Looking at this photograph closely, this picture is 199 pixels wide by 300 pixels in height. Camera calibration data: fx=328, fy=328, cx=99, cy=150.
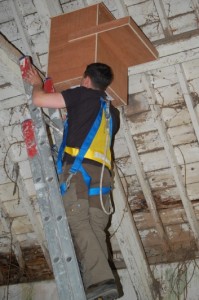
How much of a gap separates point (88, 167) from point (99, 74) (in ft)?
1.90

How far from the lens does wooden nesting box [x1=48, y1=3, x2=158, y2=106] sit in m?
2.09

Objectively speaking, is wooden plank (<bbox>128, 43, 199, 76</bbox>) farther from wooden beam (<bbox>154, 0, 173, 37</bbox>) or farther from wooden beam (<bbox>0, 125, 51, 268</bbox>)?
wooden beam (<bbox>0, 125, 51, 268</bbox>)

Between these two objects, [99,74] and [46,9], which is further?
[46,9]

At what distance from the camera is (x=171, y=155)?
112 inches

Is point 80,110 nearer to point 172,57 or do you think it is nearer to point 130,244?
point 172,57

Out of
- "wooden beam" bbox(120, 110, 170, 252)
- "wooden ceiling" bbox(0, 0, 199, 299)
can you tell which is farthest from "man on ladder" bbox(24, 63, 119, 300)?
"wooden beam" bbox(120, 110, 170, 252)

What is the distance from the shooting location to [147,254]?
3426mm

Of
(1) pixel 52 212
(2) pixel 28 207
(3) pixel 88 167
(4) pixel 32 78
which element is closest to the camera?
(1) pixel 52 212

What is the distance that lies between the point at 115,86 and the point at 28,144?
28.8 inches

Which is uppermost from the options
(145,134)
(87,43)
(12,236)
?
(87,43)

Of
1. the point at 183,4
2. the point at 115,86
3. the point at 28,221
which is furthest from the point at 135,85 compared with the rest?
the point at 28,221

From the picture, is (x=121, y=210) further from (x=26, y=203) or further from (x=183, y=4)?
(x=183, y=4)

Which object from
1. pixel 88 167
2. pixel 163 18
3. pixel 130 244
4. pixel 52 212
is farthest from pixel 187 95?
pixel 52 212

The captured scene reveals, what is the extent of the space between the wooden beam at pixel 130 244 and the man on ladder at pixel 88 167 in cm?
66
